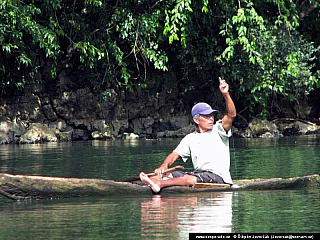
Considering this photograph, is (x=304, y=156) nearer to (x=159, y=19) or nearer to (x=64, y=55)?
(x=159, y=19)

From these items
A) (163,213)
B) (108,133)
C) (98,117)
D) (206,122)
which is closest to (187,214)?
(163,213)

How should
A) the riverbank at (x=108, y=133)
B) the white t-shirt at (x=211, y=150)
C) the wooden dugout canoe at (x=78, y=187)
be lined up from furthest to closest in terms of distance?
the riverbank at (x=108, y=133) → the white t-shirt at (x=211, y=150) → the wooden dugout canoe at (x=78, y=187)

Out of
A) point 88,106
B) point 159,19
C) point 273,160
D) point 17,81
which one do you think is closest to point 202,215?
point 273,160

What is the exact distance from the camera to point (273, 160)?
44.1 feet

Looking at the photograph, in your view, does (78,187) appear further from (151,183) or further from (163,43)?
(163,43)

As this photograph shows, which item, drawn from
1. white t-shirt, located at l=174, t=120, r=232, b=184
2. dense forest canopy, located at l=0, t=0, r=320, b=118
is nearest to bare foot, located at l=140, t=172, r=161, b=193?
white t-shirt, located at l=174, t=120, r=232, b=184

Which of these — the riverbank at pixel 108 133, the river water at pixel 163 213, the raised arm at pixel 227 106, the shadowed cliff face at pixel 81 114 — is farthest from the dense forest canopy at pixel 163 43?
the raised arm at pixel 227 106

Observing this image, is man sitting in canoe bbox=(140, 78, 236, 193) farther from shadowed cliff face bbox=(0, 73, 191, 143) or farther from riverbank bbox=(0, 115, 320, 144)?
riverbank bbox=(0, 115, 320, 144)

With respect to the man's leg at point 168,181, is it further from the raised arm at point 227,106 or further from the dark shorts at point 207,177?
the raised arm at point 227,106

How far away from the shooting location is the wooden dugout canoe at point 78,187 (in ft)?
26.9

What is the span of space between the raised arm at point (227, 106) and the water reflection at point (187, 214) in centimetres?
86

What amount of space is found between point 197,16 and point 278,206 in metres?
13.0

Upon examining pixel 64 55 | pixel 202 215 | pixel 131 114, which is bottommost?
pixel 202 215

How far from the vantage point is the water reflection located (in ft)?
19.3
